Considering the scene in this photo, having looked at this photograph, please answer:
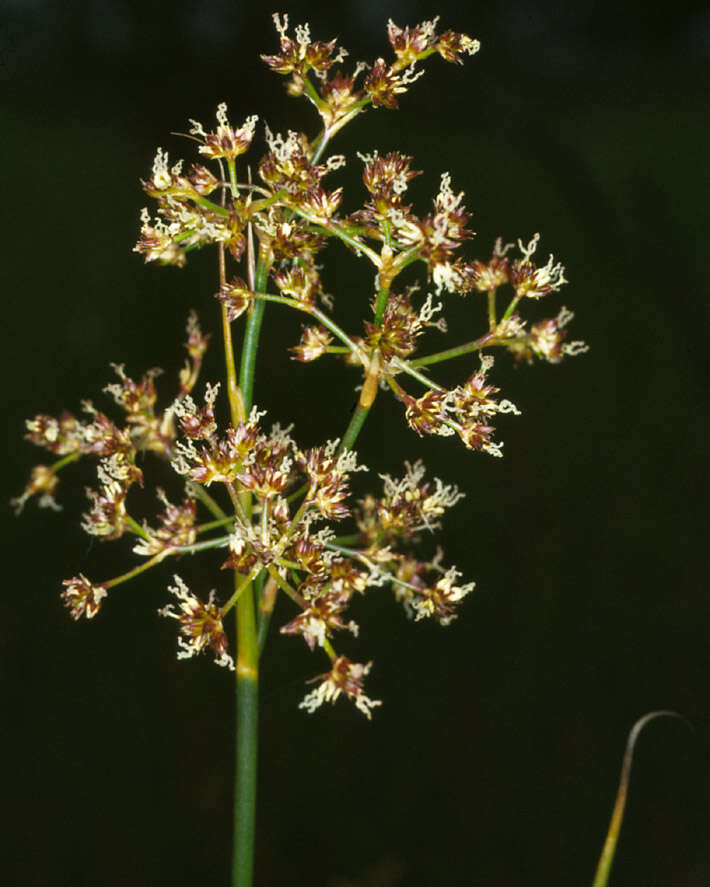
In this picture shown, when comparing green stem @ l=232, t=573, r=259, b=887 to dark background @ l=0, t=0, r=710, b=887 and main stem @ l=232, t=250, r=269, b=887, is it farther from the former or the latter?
dark background @ l=0, t=0, r=710, b=887

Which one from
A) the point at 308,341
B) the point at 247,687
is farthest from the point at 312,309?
the point at 247,687

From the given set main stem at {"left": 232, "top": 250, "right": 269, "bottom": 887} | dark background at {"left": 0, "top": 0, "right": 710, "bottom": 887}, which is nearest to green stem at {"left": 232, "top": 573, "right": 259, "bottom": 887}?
main stem at {"left": 232, "top": 250, "right": 269, "bottom": 887}

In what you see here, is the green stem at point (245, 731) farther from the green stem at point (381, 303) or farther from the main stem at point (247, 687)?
the green stem at point (381, 303)

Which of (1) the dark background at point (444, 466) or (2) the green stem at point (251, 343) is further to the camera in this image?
(1) the dark background at point (444, 466)

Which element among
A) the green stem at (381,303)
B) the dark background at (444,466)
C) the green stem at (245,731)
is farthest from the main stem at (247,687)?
the dark background at (444,466)

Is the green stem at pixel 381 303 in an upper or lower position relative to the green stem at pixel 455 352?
upper

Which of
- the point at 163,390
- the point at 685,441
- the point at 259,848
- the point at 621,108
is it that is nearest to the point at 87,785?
the point at 259,848
